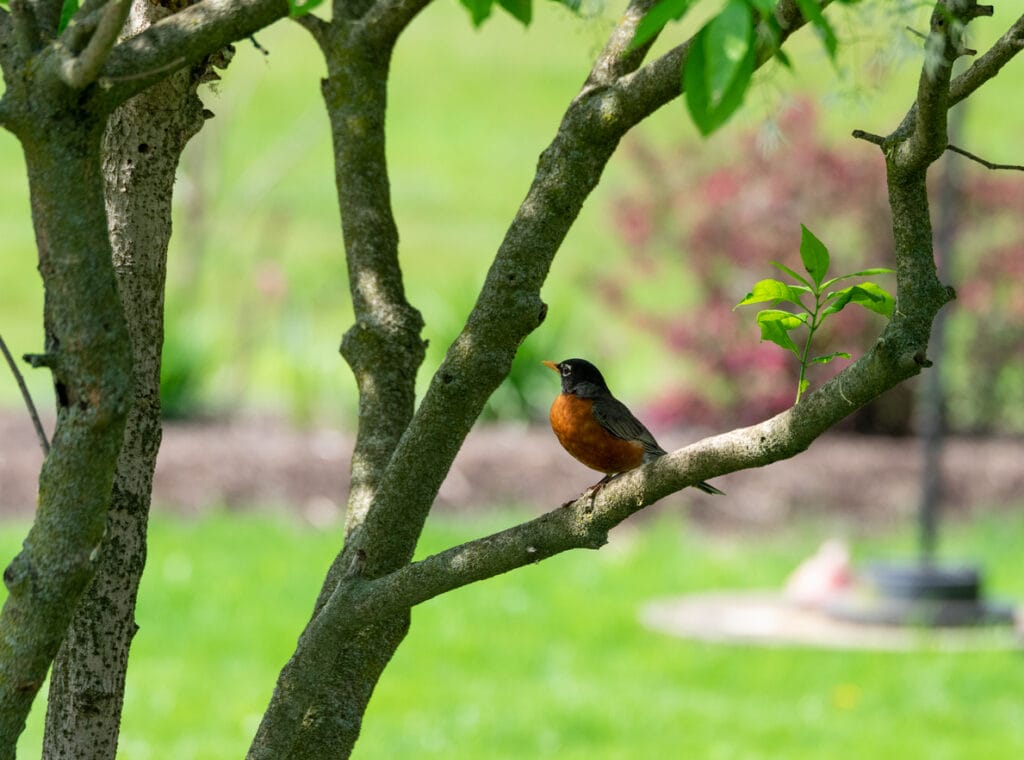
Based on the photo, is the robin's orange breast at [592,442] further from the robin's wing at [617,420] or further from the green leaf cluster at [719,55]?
the green leaf cluster at [719,55]

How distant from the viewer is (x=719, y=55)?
1.29 m

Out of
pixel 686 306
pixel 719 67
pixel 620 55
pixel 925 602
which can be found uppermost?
pixel 686 306

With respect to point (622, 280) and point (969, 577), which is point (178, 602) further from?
point (622, 280)

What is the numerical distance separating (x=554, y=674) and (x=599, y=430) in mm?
3476

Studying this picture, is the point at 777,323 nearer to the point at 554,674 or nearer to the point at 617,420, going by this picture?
the point at 617,420

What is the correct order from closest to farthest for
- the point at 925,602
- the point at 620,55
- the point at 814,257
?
1. the point at 814,257
2. the point at 620,55
3. the point at 925,602

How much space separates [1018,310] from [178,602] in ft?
20.9

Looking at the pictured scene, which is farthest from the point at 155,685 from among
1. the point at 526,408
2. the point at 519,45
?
the point at 519,45

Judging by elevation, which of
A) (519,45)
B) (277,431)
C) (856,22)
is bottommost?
(856,22)

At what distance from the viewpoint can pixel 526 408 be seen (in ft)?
33.7

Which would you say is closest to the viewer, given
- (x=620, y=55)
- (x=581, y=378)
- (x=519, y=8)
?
(x=519, y=8)

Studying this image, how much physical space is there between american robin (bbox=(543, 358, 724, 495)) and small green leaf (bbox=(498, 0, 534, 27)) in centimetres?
77

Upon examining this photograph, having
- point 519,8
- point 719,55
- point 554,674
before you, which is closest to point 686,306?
point 554,674

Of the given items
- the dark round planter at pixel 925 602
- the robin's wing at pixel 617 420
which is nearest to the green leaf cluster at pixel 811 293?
the robin's wing at pixel 617 420
